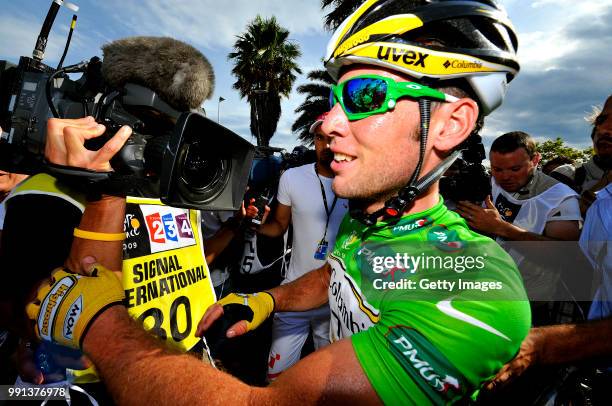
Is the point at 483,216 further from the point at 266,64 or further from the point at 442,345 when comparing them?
the point at 266,64

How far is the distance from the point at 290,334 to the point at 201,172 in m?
2.55

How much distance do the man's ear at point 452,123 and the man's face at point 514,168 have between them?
2.64m

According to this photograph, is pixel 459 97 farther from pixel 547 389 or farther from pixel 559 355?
pixel 547 389

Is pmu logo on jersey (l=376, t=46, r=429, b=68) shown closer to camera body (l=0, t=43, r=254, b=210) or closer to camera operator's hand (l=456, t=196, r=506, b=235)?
camera body (l=0, t=43, r=254, b=210)

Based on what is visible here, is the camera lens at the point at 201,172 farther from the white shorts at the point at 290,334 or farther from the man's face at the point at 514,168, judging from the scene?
the man's face at the point at 514,168

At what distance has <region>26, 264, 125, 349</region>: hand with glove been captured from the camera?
46.6 inches

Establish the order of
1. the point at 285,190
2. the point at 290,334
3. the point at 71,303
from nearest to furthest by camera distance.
→ 1. the point at 71,303
2. the point at 290,334
3. the point at 285,190

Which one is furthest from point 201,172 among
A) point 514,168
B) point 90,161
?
point 514,168

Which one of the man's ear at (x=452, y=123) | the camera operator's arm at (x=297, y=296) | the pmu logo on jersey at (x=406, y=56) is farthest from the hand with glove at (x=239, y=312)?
the pmu logo on jersey at (x=406, y=56)

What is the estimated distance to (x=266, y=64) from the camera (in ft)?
94.6

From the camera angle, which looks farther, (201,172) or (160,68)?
(160,68)

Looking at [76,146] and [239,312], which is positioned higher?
[76,146]

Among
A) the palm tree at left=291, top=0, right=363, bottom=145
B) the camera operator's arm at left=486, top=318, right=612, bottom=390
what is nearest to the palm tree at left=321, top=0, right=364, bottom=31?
the palm tree at left=291, top=0, right=363, bottom=145

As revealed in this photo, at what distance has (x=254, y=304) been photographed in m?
2.03
